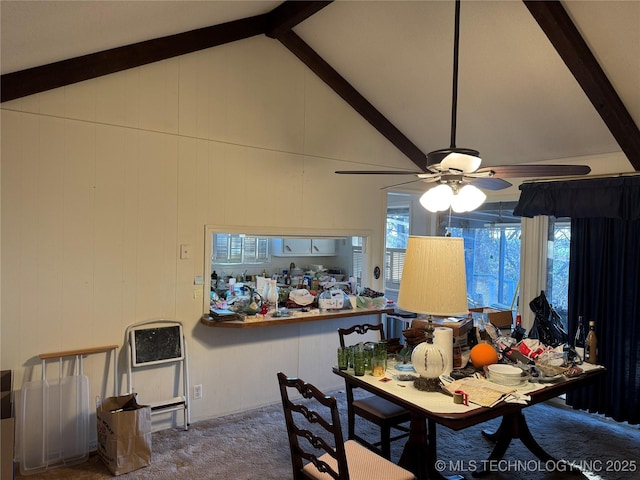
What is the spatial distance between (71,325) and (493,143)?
3.88m

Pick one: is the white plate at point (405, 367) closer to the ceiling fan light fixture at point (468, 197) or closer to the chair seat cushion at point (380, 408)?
the chair seat cushion at point (380, 408)

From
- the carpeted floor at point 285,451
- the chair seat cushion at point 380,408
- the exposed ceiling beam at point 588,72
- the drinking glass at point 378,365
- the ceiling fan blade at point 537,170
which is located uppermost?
the exposed ceiling beam at point 588,72

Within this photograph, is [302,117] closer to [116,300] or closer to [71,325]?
[116,300]

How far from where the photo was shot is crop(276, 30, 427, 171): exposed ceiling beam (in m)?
3.90

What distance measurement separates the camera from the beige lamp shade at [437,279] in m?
2.04

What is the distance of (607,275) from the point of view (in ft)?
11.8

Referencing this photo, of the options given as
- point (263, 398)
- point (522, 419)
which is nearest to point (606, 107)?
point (522, 419)

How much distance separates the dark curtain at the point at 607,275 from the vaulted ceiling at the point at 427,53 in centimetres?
32

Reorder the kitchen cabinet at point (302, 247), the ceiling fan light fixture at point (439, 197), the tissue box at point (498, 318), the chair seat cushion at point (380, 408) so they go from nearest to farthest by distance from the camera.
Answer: the ceiling fan light fixture at point (439, 197) < the chair seat cushion at point (380, 408) < the tissue box at point (498, 318) < the kitchen cabinet at point (302, 247)

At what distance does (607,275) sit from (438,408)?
2417mm

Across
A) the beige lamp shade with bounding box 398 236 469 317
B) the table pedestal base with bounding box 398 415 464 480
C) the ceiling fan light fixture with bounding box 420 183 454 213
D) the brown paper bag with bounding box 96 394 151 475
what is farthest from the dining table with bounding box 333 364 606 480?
the brown paper bag with bounding box 96 394 151 475

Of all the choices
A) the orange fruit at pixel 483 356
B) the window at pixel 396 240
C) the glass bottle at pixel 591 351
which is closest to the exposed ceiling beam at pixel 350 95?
the window at pixel 396 240

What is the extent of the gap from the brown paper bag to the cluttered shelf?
2.70 ft

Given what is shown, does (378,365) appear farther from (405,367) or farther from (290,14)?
(290,14)
